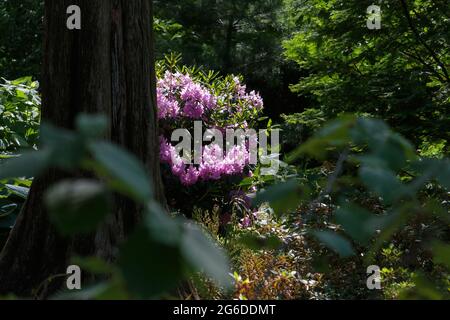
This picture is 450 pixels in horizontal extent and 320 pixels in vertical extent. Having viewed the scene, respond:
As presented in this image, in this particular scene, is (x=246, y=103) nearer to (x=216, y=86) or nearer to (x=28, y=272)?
(x=216, y=86)

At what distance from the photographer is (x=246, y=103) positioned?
6184 millimetres

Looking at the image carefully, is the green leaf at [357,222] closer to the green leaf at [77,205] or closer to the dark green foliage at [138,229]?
the dark green foliage at [138,229]

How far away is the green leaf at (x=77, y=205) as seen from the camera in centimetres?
68

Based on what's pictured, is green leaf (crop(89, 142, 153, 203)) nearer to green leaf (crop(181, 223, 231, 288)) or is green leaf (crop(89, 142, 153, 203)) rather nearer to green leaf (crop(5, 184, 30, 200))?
green leaf (crop(181, 223, 231, 288))

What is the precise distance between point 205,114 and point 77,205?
523cm

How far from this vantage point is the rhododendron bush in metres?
5.38

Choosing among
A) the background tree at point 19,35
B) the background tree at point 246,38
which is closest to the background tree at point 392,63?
the background tree at point 246,38

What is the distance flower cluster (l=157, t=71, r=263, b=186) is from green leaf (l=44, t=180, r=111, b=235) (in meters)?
4.61

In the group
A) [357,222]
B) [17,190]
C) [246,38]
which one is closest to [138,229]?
[357,222]

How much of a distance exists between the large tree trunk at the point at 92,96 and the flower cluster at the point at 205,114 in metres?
2.10

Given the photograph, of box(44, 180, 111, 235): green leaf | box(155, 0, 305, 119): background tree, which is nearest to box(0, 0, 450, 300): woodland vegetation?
box(44, 180, 111, 235): green leaf

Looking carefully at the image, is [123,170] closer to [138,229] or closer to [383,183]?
[138,229]

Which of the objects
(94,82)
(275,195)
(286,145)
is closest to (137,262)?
(275,195)

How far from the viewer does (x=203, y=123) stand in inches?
230
